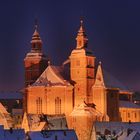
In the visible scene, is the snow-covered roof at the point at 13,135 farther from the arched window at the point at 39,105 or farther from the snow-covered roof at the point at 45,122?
the arched window at the point at 39,105

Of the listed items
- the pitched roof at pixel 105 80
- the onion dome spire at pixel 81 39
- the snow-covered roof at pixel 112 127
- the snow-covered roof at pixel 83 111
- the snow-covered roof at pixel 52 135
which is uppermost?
the onion dome spire at pixel 81 39

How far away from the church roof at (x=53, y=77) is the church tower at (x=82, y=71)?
173 cm

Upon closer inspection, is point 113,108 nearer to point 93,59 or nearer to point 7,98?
point 93,59

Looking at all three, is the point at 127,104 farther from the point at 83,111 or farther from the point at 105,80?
the point at 83,111

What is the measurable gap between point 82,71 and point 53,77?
470 centimetres

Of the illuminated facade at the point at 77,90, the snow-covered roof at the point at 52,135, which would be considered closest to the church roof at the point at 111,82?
the illuminated facade at the point at 77,90

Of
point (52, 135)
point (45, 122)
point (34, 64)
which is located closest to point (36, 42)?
point (34, 64)

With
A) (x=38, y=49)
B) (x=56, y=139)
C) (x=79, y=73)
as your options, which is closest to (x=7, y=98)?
(x=38, y=49)

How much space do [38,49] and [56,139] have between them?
37934mm

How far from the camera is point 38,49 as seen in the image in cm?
12862

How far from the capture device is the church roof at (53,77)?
11894 cm

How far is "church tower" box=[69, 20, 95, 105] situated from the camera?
11788cm

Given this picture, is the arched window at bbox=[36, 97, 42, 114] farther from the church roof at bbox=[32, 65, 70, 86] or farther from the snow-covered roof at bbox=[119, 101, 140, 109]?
the snow-covered roof at bbox=[119, 101, 140, 109]

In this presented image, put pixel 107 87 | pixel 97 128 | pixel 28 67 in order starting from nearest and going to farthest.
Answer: pixel 97 128
pixel 107 87
pixel 28 67
